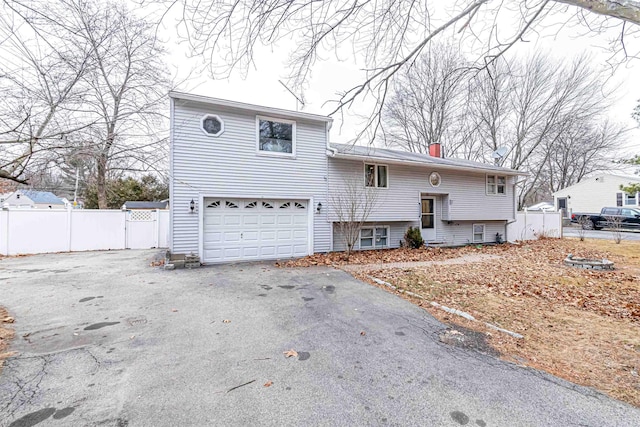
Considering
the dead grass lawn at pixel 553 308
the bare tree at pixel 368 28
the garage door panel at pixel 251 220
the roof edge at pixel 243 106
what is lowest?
the dead grass lawn at pixel 553 308

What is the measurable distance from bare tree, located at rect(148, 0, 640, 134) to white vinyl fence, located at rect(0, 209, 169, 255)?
36.1ft

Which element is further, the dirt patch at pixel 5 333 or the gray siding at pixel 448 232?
the gray siding at pixel 448 232

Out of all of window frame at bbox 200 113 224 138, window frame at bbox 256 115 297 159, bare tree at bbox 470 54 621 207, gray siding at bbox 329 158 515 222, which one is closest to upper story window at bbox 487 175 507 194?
gray siding at bbox 329 158 515 222

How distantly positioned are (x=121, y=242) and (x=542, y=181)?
126 ft

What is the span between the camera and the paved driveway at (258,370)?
2.14m

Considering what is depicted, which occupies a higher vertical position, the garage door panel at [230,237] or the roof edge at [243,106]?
the roof edge at [243,106]

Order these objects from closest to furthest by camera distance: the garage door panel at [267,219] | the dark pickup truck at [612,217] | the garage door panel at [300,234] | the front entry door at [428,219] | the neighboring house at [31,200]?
the garage door panel at [267,219], the garage door panel at [300,234], the front entry door at [428,219], the dark pickup truck at [612,217], the neighboring house at [31,200]

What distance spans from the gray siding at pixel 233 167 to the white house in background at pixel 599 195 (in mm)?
26105

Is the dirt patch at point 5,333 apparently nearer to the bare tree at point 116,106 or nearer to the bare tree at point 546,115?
the bare tree at point 116,106

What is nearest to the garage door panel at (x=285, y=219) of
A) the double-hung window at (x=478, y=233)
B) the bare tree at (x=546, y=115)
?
the double-hung window at (x=478, y=233)

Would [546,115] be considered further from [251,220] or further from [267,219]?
[251,220]

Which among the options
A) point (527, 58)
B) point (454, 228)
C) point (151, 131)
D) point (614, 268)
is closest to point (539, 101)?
point (527, 58)

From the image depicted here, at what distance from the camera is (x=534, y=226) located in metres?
15.6

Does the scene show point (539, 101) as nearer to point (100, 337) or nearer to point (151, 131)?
point (151, 131)
